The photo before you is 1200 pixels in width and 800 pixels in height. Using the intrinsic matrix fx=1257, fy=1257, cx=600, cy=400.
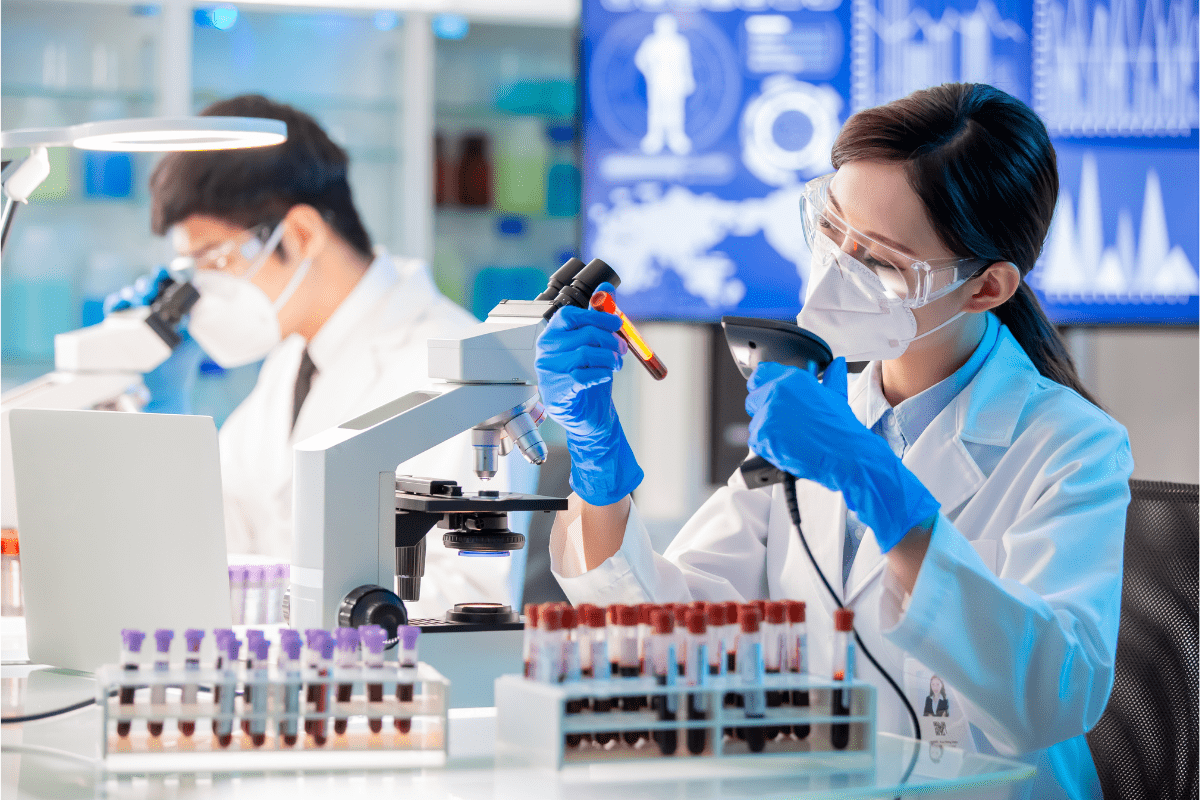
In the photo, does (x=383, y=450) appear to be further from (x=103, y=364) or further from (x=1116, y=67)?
(x=1116, y=67)

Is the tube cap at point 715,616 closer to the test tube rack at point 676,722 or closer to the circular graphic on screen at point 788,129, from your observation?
the test tube rack at point 676,722

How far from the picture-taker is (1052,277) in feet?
9.81

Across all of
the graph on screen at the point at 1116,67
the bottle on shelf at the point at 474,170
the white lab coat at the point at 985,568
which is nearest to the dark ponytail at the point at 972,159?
the white lab coat at the point at 985,568

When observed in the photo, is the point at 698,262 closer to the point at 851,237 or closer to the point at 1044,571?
the point at 851,237

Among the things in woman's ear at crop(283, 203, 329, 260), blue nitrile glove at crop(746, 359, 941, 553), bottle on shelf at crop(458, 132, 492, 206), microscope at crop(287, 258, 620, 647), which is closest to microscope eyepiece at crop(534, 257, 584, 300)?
microscope at crop(287, 258, 620, 647)

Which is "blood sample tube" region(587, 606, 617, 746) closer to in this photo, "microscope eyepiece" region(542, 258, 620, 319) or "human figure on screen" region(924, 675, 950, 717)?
"microscope eyepiece" region(542, 258, 620, 319)

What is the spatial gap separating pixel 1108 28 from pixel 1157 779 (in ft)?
6.66

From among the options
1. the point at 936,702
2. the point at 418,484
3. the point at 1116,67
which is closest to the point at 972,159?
the point at 936,702

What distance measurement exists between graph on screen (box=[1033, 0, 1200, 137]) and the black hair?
1643 mm

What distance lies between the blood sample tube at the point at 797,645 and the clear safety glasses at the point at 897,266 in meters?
0.51

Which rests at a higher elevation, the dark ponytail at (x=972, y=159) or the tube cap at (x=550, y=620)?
the dark ponytail at (x=972, y=159)

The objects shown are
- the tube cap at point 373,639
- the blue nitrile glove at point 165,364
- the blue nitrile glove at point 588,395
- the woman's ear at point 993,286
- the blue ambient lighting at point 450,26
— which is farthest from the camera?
the blue ambient lighting at point 450,26

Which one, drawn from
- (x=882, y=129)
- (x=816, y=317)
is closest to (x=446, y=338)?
(x=816, y=317)

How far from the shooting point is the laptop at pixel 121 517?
1246 mm
